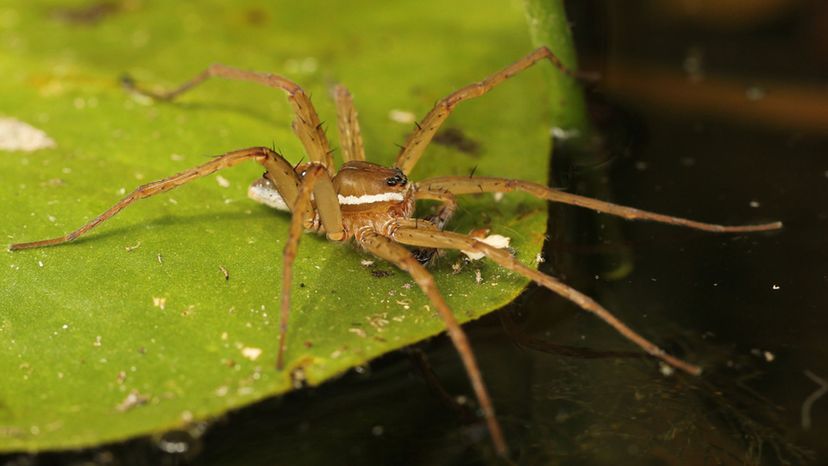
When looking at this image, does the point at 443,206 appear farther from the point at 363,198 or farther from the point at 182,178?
the point at 182,178

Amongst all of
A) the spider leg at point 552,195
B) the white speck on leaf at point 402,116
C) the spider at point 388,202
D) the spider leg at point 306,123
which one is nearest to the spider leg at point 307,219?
the spider at point 388,202

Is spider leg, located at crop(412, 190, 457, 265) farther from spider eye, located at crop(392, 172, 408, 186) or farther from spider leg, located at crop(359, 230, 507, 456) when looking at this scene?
spider leg, located at crop(359, 230, 507, 456)

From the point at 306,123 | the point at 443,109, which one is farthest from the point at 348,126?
the point at 443,109

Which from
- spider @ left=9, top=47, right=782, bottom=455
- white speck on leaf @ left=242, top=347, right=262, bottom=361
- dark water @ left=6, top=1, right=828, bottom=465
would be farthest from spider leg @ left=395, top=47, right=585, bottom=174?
white speck on leaf @ left=242, top=347, right=262, bottom=361

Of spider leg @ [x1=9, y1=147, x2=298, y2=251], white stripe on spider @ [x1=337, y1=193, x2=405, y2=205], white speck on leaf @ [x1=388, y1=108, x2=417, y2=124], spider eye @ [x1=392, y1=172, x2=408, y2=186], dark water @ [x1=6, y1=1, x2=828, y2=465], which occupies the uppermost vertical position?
white speck on leaf @ [x1=388, y1=108, x2=417, y2=124]

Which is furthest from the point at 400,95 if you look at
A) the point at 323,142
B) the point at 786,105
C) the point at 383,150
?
the point at 786,105

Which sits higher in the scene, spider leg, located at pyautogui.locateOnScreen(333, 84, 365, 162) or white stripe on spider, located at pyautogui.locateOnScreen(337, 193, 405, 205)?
spider leg, located at pyautogui.locateOnScreen(333, 84, 365, 162)
